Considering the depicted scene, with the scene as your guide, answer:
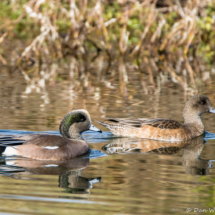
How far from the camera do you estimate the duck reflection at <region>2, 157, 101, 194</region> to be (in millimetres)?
6312

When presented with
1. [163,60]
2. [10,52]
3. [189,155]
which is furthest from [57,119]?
[10,52]

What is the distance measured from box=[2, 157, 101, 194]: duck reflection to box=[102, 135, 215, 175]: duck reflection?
3.23 feet

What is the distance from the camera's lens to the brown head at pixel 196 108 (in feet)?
34.3

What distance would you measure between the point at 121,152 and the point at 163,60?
599 inches

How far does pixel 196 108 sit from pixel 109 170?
3958 mm

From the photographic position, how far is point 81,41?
23844mm

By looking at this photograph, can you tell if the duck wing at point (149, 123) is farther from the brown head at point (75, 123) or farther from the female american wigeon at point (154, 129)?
the brown head at point (75, 123)

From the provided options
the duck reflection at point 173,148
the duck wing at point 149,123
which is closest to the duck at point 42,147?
the duck reflection at point 173,148

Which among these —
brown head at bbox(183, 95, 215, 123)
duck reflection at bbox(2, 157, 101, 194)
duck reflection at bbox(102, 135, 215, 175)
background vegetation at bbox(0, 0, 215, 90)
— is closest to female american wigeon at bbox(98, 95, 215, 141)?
duck reflection at bbox(102, 135, 215, 175)

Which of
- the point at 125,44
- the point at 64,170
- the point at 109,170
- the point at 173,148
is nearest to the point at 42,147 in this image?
the point at 64,170

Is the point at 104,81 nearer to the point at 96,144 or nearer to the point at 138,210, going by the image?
the point at 96,144

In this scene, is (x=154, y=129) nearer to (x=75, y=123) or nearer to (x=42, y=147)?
(x=75, y=123)

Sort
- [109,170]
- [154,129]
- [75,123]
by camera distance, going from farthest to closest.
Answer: [154,129]
[75,123]
[109,170]

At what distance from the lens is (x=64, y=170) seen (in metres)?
7.15
